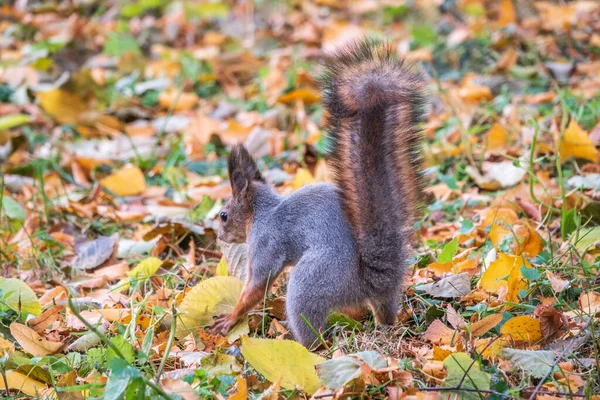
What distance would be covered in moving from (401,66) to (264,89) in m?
2.90

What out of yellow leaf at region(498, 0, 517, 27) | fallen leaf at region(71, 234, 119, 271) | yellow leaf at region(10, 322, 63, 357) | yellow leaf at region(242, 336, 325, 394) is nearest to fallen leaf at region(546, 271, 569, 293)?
yellow leaf at region(242, 336, 325, 394)

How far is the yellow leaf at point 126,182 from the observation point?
11.4 feet

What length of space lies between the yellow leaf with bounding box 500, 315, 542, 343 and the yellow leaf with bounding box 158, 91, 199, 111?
10.2ft

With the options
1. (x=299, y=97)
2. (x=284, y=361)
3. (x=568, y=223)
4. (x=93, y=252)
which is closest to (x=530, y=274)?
(x=568, y=223)

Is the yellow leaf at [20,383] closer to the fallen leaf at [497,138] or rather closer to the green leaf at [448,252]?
the green leaf at [448,252]

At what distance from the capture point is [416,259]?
2.41 metres

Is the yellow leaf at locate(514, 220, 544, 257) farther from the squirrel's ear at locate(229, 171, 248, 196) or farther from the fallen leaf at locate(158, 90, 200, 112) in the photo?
the fallen leaf at locate(158, 90, 200, 112)

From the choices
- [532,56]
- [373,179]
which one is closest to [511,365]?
[373,179]

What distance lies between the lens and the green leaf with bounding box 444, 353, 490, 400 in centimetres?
164

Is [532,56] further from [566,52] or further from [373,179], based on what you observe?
[373,179]

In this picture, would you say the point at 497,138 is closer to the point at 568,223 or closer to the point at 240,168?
the point at 568,223

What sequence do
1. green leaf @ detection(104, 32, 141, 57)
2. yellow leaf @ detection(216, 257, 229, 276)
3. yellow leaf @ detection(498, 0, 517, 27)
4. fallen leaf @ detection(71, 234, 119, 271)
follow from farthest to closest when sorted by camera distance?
green leaf @ detection(104, 32, 141, 57) → yellow leaf @ detection(498, 0, 517, 27) → fallen leaf @ detection(71, 234, 119, 271) → yellow leaf @ detection(216, 257, 229, 276)

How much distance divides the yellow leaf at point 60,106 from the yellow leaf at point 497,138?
2.43 metres

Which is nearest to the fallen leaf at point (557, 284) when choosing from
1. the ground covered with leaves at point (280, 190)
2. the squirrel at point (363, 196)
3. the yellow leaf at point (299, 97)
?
the ground covered with leaves at point (280, 190)
